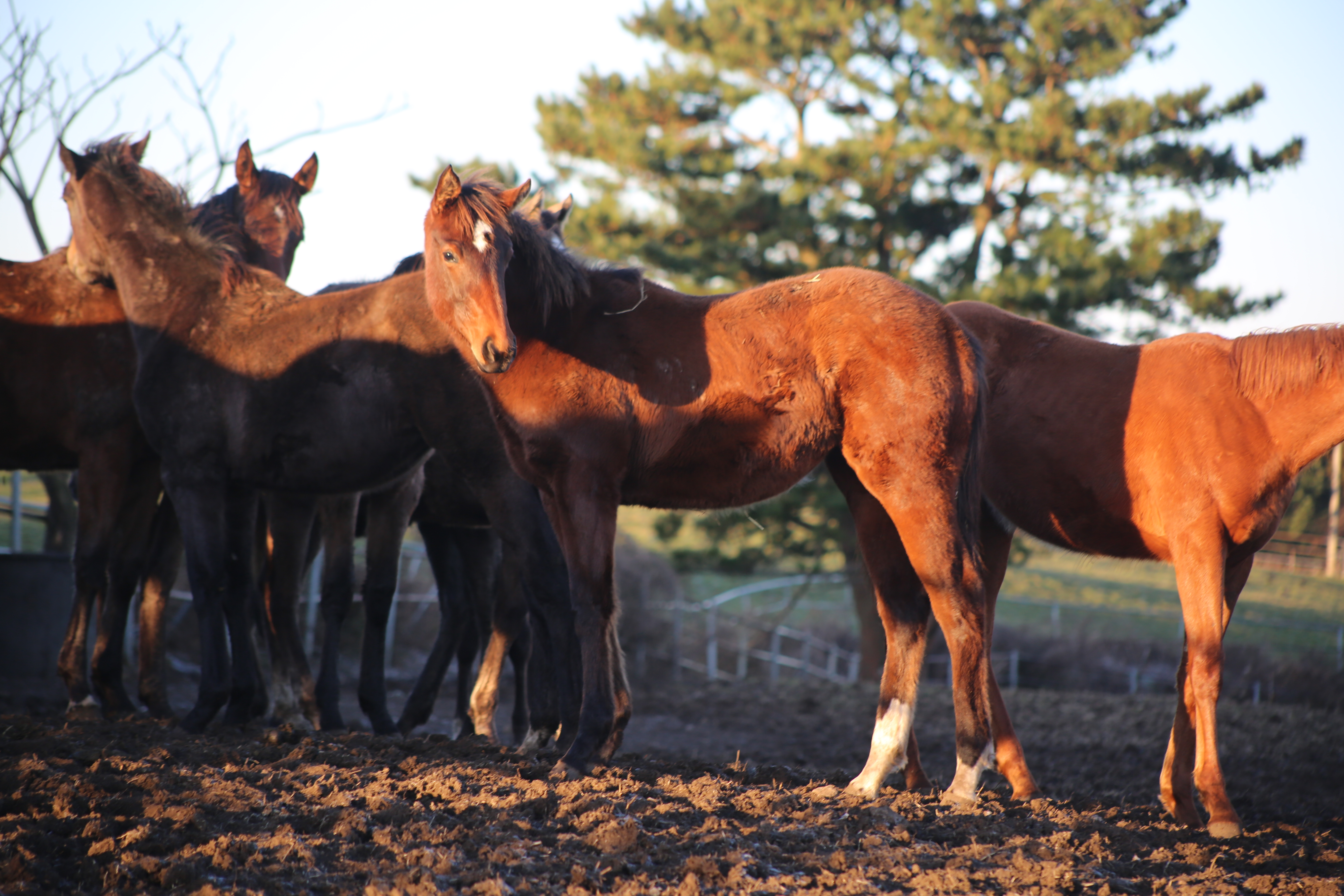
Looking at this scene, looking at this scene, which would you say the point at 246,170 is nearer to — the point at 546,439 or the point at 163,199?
the point at 163,199

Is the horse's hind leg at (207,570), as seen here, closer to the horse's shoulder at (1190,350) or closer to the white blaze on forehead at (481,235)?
the white blaze on forehead at (481,235)

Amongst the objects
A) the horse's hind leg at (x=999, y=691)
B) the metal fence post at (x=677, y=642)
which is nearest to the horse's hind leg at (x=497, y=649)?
the horse's hind leg at (x=999, y=691)

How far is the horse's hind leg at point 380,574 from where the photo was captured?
6.14 metres

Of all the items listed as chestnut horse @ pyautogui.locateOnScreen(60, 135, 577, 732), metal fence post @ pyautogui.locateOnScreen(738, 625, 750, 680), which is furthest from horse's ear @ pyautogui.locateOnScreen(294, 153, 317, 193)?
metal fence post @ pyautogui.locateOnScreen(738, 625, 750, 680)

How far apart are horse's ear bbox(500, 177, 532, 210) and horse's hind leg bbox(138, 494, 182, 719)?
3123 millimetres

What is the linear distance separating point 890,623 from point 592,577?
1461 mm

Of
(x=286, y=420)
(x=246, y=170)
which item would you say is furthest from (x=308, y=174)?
(x=286, y=420)

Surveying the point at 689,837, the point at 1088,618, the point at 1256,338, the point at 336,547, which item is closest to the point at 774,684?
the point at 336,547

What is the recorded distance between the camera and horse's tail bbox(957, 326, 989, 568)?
431 cm

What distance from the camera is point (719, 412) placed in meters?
4.26

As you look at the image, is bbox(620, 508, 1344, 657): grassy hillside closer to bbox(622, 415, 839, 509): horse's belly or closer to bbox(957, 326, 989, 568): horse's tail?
bbox(957, 326, 989, 568): horse's tail

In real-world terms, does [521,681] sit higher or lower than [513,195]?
lower

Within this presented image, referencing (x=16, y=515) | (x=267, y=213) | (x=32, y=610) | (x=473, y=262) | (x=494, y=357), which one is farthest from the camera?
(x=16, y=515)

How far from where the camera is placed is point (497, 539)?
24.0ft
